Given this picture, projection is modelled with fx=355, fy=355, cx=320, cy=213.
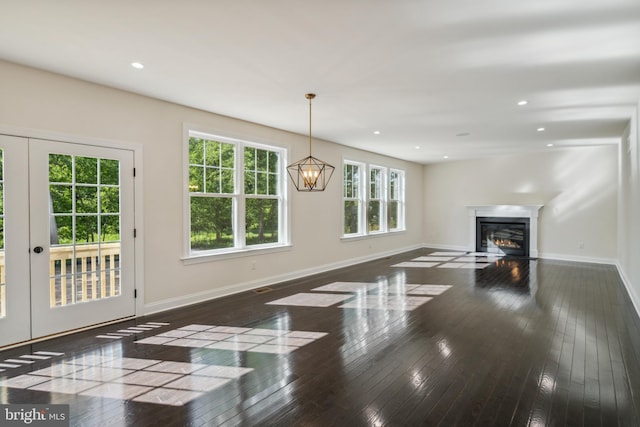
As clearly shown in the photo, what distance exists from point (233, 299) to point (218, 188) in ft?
5.41

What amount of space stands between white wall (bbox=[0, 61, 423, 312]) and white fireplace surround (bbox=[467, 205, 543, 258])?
16.4 ft

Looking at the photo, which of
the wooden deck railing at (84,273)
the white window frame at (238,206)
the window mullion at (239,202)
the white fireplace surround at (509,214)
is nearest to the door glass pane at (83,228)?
the wooden deck railing at (84,273)

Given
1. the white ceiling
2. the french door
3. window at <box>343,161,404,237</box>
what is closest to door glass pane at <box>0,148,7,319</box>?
the french door

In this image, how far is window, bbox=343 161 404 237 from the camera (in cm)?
823

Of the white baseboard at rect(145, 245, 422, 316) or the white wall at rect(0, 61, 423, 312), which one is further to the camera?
the white baseboard at rect(145, 245, 422, 316)

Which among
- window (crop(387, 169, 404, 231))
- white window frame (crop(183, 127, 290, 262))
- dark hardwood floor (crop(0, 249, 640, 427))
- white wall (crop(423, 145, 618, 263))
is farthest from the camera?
window (crop(387, 169, 404, 231))

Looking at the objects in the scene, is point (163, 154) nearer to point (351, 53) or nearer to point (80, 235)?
point (80, 235)

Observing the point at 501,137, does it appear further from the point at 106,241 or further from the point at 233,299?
the point at 106,241

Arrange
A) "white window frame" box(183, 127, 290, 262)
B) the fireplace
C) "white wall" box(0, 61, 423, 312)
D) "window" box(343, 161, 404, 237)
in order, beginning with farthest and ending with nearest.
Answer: the fireplace
"window" box(343, 161, 404, 237)
"white window frame" box(183, 127, 290, 262)
"white wall" box(0, 61, 423, 312)

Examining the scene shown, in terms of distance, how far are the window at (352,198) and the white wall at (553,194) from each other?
145 inches

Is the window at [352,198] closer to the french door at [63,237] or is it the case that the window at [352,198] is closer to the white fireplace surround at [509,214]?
the white fireplace surround at [509,214]

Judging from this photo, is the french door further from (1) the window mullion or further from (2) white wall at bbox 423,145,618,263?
(2) white wall at bbox 423,145,618,263

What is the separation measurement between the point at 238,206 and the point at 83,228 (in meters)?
2.16

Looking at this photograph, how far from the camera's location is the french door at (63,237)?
338 cm
